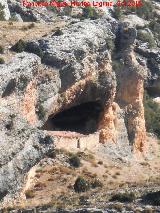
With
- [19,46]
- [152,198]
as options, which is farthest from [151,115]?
[152,198]

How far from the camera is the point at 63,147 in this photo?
84.4 m

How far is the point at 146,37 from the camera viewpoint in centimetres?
12719

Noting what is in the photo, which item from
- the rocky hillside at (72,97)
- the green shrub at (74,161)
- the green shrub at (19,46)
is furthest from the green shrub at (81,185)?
the green shrub at (19,46)

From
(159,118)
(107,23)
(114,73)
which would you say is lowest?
(159,118)

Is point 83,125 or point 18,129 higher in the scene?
point 18,129

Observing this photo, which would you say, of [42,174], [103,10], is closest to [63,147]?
[42,174]

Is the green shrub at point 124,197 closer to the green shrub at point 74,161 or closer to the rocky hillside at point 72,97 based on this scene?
the rocky hillside at point 72,97

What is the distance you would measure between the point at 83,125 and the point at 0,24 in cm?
1851

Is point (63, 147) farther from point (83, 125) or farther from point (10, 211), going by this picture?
point (10, 211)

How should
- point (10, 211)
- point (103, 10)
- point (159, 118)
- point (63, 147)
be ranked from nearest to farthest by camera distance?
point (10, 211)
point (63, 147)
point (159, 118)
point (103, 10)

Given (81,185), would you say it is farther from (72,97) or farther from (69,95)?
(72,97)

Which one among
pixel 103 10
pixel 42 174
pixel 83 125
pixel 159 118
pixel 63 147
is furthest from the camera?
pixel 103 10

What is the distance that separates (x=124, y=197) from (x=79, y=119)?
33590 mm

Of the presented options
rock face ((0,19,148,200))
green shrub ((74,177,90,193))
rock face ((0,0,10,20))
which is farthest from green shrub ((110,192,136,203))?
rock face ((0,0,10,20))
